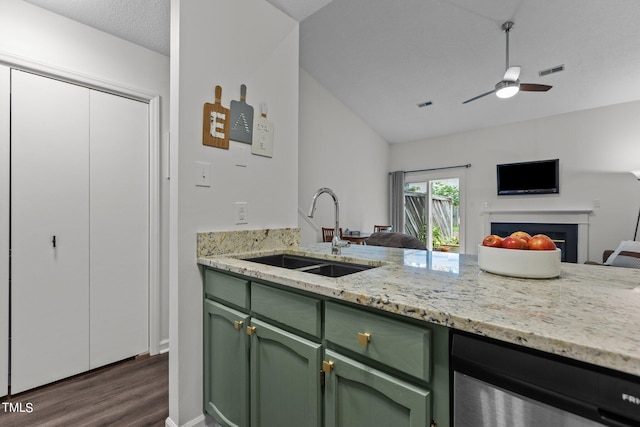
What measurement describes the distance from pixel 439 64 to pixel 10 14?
13.9 ft

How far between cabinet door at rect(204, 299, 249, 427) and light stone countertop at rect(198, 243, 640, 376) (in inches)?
10.7

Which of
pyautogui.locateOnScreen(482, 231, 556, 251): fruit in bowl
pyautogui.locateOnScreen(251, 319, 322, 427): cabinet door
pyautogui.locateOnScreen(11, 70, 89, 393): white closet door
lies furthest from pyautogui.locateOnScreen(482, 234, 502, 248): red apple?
pyautogui.locateOnScreen(11, 70, 89, 393): white closet door

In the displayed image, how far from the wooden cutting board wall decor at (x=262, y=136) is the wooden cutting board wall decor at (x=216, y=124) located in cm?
A: 19

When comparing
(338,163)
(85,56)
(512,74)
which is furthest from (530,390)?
(338,163)

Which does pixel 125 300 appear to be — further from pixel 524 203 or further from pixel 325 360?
pixel 524 203

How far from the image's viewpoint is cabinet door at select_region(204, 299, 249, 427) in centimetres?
133

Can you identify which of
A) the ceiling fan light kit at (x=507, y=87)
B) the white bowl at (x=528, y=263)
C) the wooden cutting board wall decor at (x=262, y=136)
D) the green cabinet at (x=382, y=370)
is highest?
the ceiling fan light kit at (x=507, y=87)

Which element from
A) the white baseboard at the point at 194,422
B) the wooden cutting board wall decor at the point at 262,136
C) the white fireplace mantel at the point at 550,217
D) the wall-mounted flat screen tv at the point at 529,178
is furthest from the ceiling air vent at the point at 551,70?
the white baseboard at the point at 194,422

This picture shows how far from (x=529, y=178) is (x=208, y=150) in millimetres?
5511

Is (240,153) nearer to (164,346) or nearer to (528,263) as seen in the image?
(528,263)

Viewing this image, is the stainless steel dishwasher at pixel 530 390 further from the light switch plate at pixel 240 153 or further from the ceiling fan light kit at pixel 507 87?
the ceiling fan light kit at pixel 507 87

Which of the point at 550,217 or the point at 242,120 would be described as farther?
the point at 550,217

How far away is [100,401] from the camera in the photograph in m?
1.87

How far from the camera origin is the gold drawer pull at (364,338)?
2.86ft
